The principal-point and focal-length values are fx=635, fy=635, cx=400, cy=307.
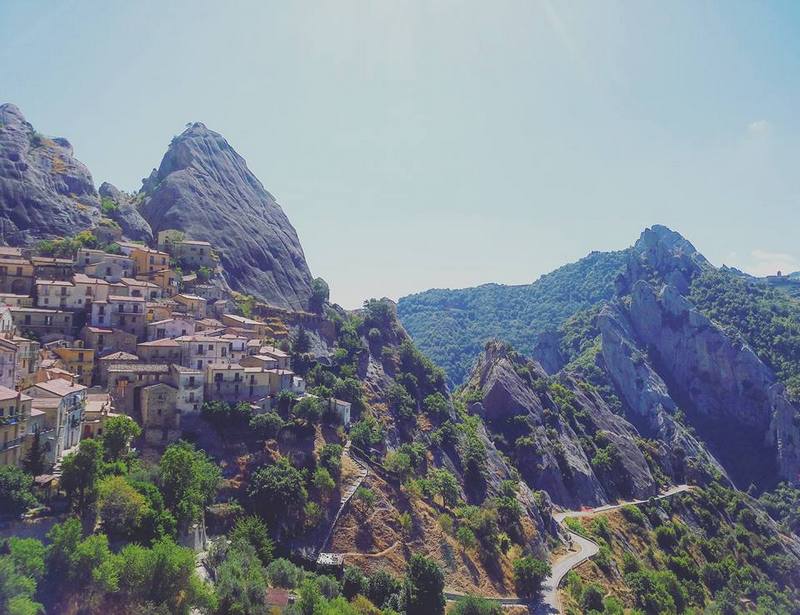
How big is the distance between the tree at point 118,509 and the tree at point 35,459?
5.38 meters

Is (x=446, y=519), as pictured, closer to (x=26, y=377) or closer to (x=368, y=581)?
(x=368, y=581)

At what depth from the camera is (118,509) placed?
4694 centimetres

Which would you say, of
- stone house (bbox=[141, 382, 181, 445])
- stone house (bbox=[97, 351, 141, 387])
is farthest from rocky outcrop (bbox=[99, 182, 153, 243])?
stone house (bbox=[141, 382, 181, 445])

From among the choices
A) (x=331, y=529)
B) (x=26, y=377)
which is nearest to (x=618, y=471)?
(x=331, y=529)

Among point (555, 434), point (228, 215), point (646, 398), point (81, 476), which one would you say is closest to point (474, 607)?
point (81, 476)

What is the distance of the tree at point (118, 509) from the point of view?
46.8m


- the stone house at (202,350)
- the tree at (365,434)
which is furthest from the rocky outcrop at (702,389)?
the stone house at (202,350)

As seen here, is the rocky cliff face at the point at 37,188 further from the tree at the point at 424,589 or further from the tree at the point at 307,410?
the tree at the point at 424,589

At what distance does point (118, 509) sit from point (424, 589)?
27953 millimetres

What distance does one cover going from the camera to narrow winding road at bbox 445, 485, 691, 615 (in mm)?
67688

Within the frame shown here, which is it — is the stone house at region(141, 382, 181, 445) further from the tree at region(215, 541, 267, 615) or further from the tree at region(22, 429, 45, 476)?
the tree at region(215, 541, 267, 615)

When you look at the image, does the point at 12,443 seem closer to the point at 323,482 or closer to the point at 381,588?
the point at 323,482

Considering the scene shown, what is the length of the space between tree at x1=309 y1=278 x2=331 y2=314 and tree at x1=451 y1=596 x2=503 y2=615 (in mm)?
62004

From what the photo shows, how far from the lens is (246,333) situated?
8288cm
